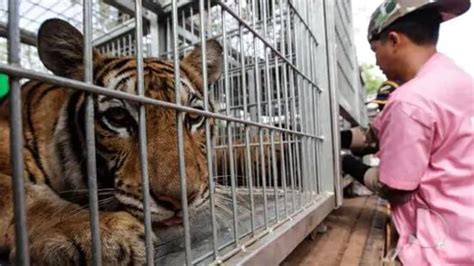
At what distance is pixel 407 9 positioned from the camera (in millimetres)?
1503

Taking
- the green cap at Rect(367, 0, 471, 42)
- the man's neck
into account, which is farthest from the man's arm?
the green cap at Rect(367, 0, 471, 42)

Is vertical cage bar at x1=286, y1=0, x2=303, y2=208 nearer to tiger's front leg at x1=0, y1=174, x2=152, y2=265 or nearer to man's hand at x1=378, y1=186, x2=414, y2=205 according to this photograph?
man's hand at x1=378, y1=186, x2=414, y2=205

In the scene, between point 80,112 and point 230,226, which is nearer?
point 80,112

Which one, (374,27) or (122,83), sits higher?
(374,27)

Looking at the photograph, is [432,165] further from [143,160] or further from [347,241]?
[143,160]

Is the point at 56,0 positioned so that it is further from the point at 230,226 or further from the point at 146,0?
the point at 230,226

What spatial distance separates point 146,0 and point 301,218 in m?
1.41

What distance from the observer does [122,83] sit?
1.09m

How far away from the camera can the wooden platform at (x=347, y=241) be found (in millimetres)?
1653

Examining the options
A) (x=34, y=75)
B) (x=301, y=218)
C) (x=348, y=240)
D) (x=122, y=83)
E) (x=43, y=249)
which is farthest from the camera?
(x=348, y=240)

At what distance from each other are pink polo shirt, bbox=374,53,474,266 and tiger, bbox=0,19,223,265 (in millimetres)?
619

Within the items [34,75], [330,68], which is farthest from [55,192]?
[330,68]

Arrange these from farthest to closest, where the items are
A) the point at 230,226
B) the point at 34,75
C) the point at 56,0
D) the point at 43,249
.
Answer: the point at 56,0, the point at 230,226, the point at 43,249, the point at 34,75

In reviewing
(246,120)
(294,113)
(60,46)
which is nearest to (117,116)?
(60,46)
